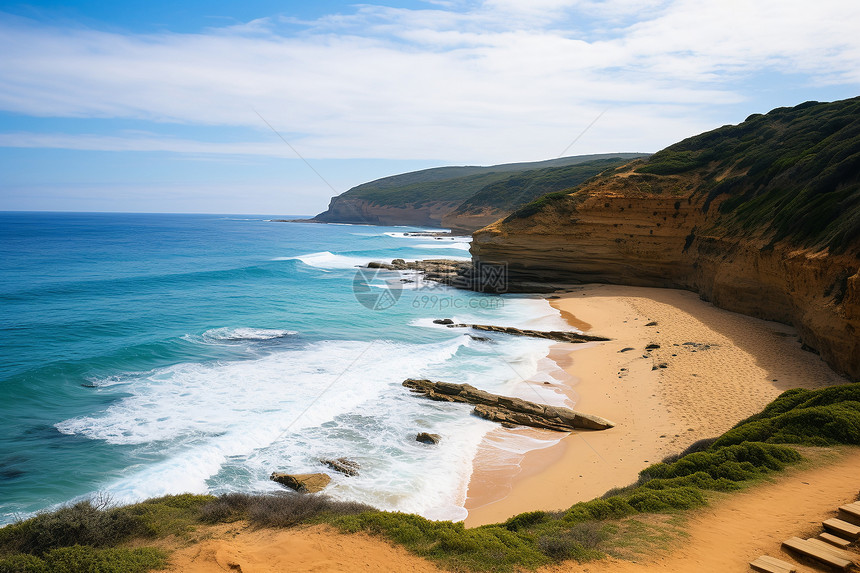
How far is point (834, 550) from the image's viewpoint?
4773 millimetres

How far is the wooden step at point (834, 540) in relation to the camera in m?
4.82

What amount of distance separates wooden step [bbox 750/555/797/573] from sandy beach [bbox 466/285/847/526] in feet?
12.7

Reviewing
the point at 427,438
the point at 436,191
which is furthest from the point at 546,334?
the point at 436,191

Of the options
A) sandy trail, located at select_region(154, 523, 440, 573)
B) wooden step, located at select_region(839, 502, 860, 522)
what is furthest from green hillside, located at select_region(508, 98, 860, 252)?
sandy trail, located at select_region(154, 523, 440, 573)

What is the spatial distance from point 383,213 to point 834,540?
11999 centimetres

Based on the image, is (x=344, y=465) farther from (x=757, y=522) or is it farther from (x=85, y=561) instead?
(x=757, y=522)

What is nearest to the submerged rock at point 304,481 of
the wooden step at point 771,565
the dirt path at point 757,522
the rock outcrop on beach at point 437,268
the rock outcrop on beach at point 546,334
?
the dirt path at point 757,522

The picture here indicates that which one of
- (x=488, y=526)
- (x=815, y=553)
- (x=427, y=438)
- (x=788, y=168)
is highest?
(x=788, y=168)

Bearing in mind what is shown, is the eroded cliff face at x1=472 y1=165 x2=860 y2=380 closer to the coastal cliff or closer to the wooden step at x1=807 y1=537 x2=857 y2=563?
the coastal cliff

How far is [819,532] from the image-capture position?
205 inches

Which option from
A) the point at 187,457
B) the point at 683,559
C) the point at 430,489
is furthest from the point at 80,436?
the point at 683,559

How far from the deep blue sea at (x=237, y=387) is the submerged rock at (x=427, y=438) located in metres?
0.19

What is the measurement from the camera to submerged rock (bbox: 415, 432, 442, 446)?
36.9 ft

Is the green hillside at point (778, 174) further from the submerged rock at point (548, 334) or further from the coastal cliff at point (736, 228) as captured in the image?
the submerged rock at point (548, 334)
